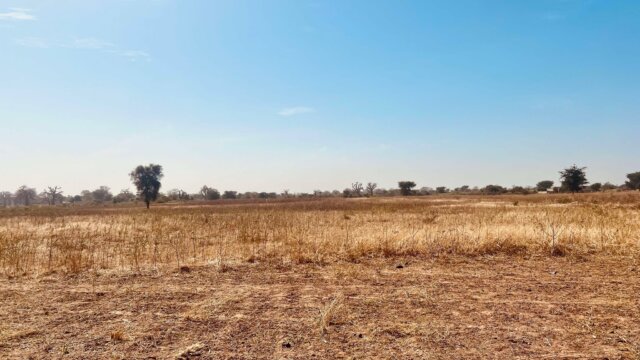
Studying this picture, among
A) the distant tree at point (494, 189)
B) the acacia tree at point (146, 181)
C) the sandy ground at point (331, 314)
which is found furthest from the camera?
the distant tree at point (494, 189)

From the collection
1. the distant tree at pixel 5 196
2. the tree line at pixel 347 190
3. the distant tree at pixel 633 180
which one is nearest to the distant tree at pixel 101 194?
the tree line at pixel 347 190

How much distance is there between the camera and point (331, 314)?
531cm

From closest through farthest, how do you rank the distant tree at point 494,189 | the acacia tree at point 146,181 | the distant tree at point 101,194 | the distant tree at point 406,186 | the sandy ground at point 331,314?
1. the sandy ground at point 331,314
2. the acacia tree at point 146,181
3. the distant tree at point 494,189
4. the distant tree at point 406,186
5. the distant tree at point 101,194

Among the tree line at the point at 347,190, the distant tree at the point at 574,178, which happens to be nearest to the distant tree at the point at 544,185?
the tree line at the point at 347,190

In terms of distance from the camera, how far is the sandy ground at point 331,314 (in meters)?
4.34

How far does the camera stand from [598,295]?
20.1 ft

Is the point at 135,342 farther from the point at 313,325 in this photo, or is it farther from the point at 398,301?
the point at 398,301

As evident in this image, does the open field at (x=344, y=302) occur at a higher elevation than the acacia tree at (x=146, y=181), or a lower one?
lower

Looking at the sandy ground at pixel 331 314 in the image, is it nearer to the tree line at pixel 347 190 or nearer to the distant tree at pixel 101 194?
the tree line at pixel 347 190

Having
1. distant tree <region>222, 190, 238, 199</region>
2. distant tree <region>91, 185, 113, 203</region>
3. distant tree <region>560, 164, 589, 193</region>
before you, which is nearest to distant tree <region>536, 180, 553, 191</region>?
distant tree <region>560, 164, 589, 193</region>

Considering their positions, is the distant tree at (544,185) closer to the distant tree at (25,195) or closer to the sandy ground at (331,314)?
the sandy ground at (331,314)

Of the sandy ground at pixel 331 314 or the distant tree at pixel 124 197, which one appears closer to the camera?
the sandy ground at pixel 331 314

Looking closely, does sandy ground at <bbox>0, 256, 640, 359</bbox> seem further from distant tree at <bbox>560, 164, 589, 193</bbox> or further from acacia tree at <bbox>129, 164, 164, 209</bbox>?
acacia tree at <bbox>129, 164, 164, 209</bbox>

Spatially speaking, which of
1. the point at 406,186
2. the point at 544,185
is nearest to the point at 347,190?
the point at 406,186
